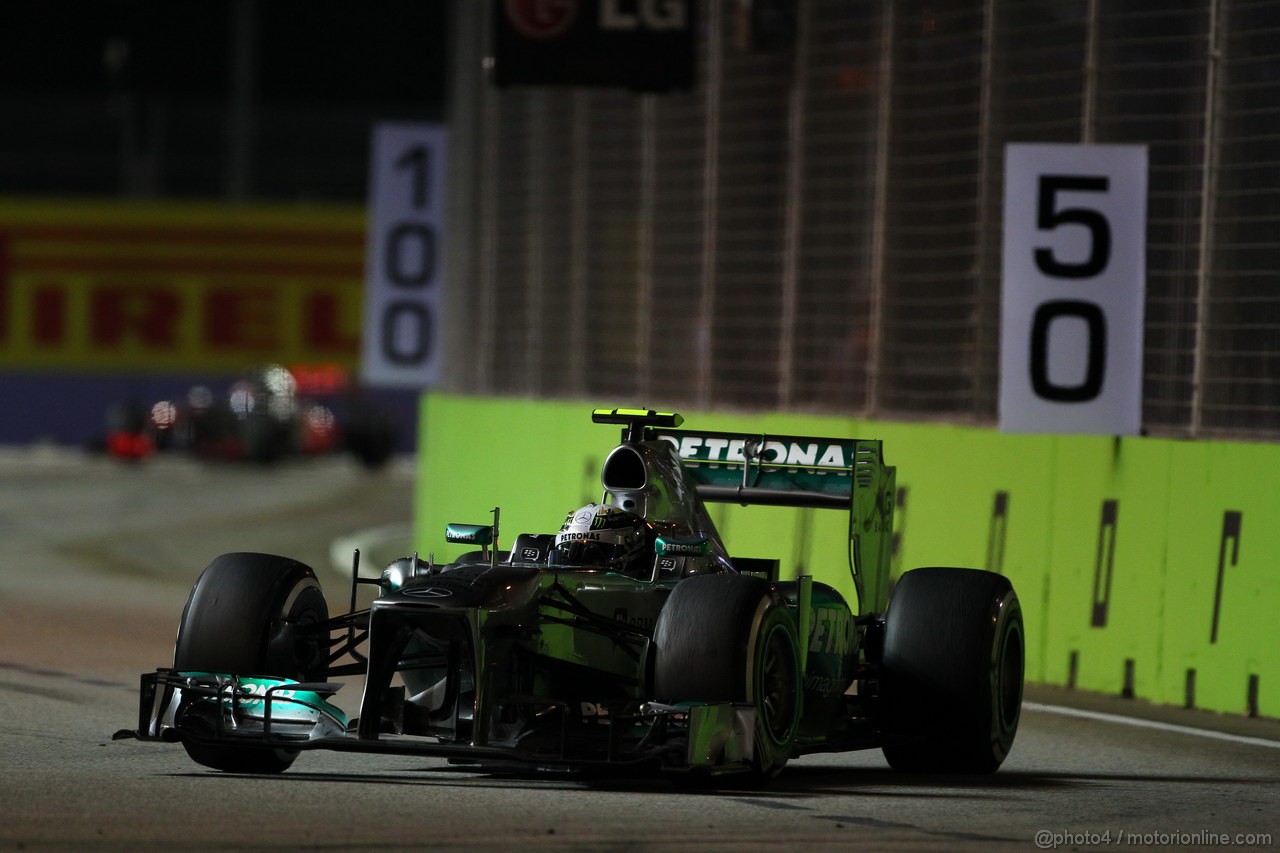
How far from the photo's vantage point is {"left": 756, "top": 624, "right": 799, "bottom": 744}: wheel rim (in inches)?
343

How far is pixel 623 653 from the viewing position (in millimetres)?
8969

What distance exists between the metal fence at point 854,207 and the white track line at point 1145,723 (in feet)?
5.50

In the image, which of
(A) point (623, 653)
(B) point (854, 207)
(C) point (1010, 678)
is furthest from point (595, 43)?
(A) point (623, 653)

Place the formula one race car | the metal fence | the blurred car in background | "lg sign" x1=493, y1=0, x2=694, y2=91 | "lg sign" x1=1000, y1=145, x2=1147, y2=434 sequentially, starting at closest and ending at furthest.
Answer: the formula one race car → the metal fence → "lg sign" x1=1000, y1=145, x2=1147, y2=434 → "lg sign" x1=493, y1=0, x2=694, y2=91 → the blurred car in background

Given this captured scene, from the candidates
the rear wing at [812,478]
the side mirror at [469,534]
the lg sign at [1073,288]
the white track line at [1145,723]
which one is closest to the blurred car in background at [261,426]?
the lg sign at [1073,288]

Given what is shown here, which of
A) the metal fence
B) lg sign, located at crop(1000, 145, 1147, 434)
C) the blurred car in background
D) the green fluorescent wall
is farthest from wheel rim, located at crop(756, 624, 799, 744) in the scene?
the blurred car in background

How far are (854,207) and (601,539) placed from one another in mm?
6680

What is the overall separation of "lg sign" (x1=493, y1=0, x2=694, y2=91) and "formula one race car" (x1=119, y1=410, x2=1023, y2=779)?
243 inches

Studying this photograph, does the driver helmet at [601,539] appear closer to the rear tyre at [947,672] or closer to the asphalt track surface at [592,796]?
the asphalt track surface at [592,796]

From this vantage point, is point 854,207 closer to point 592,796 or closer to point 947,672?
point 947,672

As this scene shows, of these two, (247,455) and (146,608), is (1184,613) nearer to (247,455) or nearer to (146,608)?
(146,608)

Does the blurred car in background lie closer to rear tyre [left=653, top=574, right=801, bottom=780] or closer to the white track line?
the white track line

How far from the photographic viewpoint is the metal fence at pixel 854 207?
12.5 m

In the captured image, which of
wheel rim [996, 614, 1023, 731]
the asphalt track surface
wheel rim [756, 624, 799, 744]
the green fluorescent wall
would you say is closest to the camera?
the asphalt track surface
